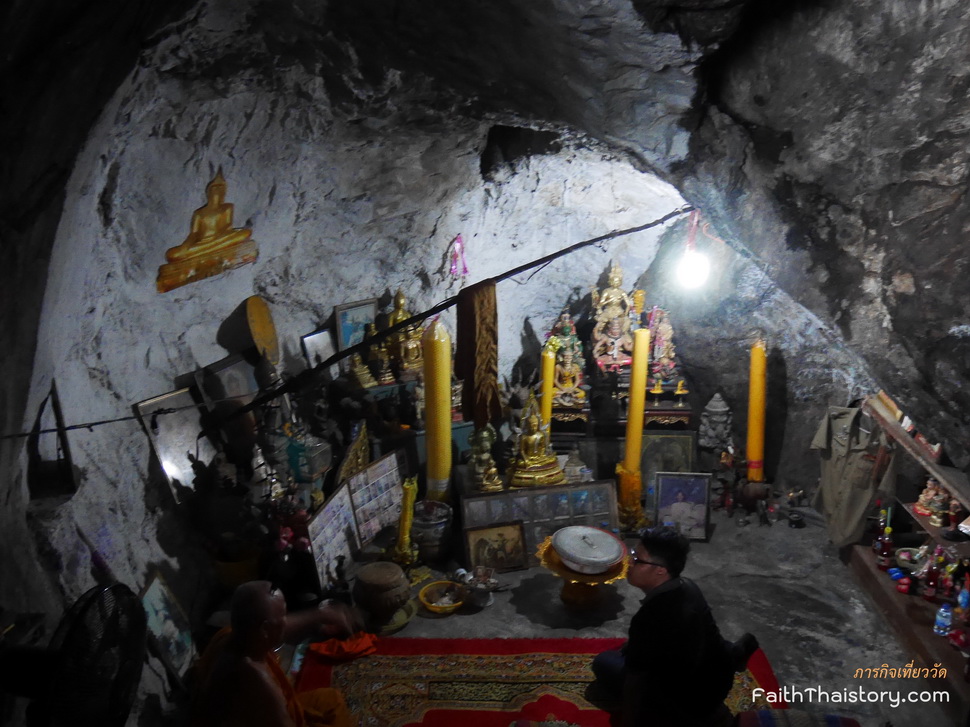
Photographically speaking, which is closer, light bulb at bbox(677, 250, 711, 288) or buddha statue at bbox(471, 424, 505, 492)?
buddha statue at bbox(471, 424, 505, 492)

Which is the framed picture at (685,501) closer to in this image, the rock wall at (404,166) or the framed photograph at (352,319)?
the rock wall at (404,166)

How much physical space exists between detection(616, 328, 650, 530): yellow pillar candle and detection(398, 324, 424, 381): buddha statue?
2.04 metres

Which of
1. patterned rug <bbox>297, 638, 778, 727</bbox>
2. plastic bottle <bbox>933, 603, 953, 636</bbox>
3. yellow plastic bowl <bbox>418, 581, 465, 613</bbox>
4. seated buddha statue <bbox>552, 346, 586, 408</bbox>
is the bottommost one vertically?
plastic bottle <bbox>933, 603, 953, 636</bbox>

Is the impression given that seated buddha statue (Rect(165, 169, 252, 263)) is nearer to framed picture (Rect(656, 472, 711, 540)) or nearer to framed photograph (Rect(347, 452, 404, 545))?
framed photograph (Rect(347, 452, 404, 545))

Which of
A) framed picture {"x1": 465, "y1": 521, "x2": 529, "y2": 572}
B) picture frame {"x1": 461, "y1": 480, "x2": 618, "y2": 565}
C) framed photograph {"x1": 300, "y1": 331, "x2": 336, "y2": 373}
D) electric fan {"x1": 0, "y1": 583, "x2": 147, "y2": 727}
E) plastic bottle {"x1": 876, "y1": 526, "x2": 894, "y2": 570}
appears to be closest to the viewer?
electric fan {"x1": 0, "y1": 583, "x2": 147, "y2": 727}

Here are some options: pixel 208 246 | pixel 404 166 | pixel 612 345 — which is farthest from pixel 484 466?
pixel 208 246

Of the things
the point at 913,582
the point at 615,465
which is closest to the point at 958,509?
the point at 913,582

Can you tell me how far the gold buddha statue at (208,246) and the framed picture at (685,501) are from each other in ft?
13.2

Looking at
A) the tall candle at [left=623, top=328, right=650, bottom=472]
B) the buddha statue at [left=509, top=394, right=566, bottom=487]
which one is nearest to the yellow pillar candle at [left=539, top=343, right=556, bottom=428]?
the buddha statue at [left=509, top=394, right=566, bottom=487]

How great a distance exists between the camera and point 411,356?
7.15 metres

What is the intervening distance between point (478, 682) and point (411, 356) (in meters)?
3.26

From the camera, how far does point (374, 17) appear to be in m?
4.06

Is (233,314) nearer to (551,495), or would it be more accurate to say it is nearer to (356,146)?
(356,146)

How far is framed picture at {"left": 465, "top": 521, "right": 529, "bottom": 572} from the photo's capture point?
602 cm
